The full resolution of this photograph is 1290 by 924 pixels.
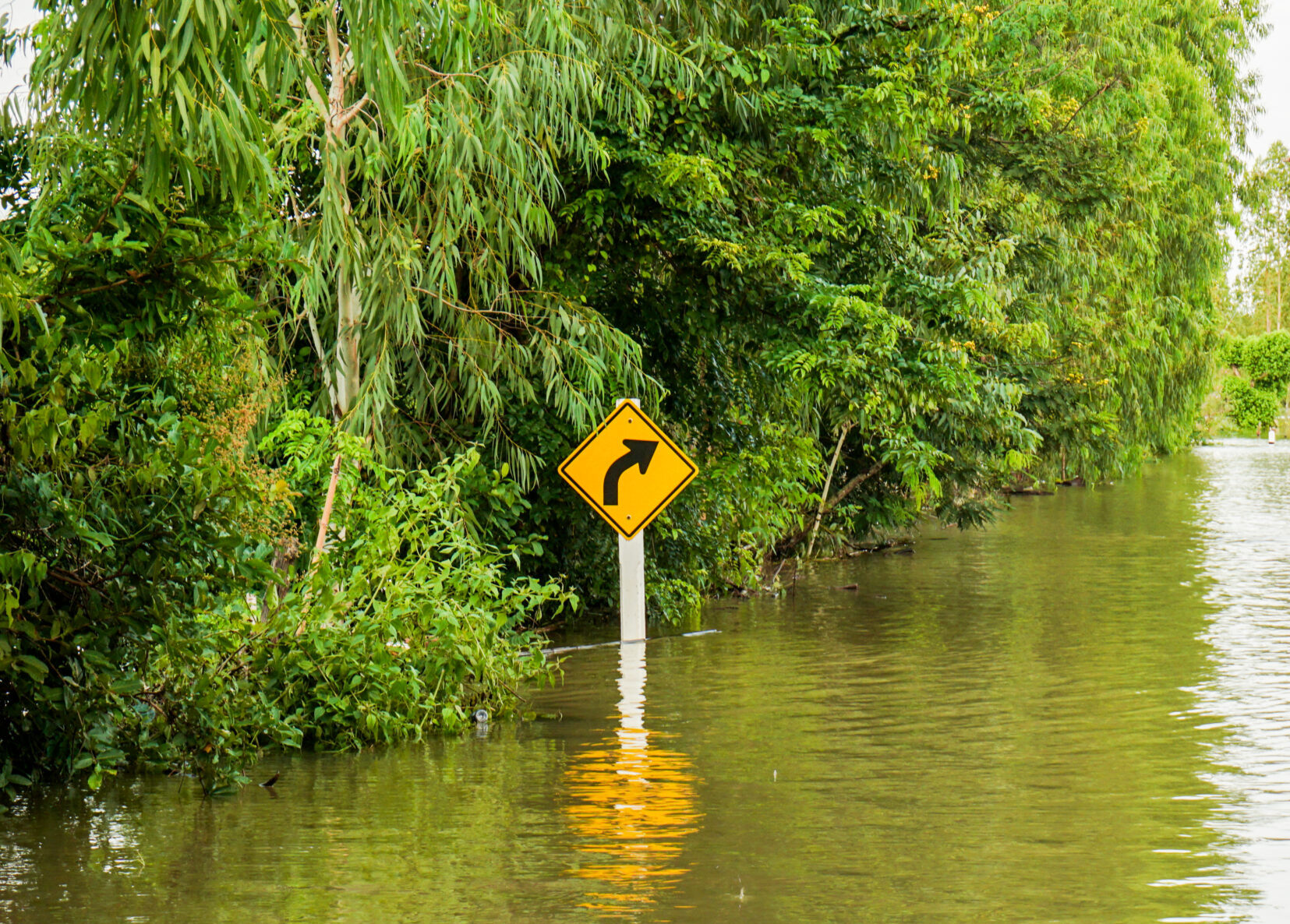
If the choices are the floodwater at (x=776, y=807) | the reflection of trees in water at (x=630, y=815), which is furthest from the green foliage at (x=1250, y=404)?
the reflection of trees in water at (x=630, y=815)

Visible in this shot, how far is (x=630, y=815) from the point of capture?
805cm

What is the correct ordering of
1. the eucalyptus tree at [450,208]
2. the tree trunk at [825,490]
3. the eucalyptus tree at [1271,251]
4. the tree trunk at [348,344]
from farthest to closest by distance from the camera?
1. the eucalyptus tree at [1271,251]
2. the tree trunk at [825,490]
3. the tree trunk at [348,344]
4. the eucalyptus tree at [450,208]

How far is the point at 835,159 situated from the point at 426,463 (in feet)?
19.4

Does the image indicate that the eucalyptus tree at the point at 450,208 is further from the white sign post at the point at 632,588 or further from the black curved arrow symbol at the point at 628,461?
the white sign post at the point at 632,588

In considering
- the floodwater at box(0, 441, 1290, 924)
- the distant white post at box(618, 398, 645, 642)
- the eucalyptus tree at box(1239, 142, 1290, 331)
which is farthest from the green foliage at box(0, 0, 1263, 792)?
the eucalyptus tree at box(1239, 142, 1290, 331)

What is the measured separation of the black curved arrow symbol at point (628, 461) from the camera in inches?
563

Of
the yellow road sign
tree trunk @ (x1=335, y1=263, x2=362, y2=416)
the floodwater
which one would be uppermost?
tree trunk @ (x1=335, y1=263, x2=362, y2=416)

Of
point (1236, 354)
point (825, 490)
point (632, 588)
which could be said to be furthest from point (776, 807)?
point (1236, 354)

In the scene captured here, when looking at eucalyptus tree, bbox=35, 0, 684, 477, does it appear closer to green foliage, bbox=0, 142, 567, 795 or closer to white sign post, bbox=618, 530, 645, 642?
white sign post, bbox=618, 530, 645, 642

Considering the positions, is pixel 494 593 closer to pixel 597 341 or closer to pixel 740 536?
pixel 597 341

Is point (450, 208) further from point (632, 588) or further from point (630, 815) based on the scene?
point (630, 815)

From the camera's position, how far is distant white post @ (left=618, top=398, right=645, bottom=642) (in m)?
14.8

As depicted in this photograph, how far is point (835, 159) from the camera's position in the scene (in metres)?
17.7

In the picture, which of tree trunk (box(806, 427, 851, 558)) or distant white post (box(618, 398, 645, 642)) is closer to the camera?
distant white post (box(618, 398, 645, 642))
